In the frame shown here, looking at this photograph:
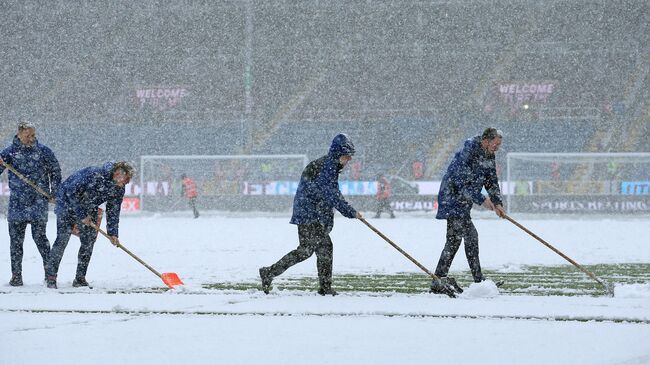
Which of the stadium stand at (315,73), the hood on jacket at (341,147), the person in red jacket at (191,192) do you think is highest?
the stadium stand at (315,73)

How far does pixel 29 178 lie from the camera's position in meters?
8.57

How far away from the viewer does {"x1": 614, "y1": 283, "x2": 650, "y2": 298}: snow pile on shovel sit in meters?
7.63

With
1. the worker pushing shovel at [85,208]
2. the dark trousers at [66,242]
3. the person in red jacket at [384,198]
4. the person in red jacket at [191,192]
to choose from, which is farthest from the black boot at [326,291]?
the person in red jacket at [191,192]

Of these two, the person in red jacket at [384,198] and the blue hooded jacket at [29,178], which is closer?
the blue hooded jacket at [29,178]

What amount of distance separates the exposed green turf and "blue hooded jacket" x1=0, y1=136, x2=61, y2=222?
1602 mm

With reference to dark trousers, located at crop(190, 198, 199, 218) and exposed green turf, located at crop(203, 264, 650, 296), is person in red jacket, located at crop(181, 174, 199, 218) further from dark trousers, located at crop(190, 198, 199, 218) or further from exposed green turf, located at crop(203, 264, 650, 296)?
exposed green turf, located at crop(203, 264, 650, 296)

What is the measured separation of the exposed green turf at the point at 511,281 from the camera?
8.26 m

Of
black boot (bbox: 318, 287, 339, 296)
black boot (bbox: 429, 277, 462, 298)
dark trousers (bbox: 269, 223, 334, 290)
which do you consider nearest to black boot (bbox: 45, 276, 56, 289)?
dark trousers (bbox: 269, 223, 334, 290)

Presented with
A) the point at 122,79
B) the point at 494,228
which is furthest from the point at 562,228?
the point at 122,79

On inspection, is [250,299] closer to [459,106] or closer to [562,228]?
[562,228]

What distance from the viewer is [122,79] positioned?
125 ft

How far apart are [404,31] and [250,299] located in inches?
1222

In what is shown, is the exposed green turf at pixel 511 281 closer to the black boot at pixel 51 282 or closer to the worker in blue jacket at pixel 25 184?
the black boot at pixel 51 282

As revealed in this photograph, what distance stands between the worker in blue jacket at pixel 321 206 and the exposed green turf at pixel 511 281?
2.16 feet
